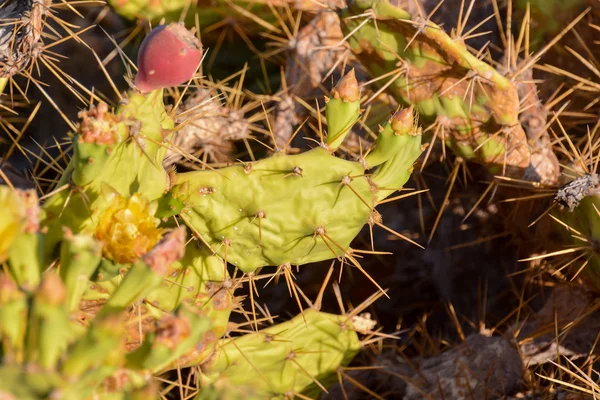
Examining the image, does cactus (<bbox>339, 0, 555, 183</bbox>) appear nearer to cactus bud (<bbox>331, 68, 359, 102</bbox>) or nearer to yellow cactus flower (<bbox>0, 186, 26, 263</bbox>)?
cactus bud (<bbox>331, 68, 359, 102</bbox>)

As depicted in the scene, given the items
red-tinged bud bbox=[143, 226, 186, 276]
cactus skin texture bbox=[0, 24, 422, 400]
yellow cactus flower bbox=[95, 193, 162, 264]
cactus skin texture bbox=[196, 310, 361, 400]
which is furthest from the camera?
cactus skin texture bbox=[196, 310, 361, 400]

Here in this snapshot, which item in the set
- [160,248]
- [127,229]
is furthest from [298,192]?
[160,248]

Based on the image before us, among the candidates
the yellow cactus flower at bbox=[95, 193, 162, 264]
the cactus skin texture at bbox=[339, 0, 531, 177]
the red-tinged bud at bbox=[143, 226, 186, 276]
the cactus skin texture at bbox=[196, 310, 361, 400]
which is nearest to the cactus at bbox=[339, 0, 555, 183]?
the cactus skin texture at bbox=[339, 0, 531, 177]

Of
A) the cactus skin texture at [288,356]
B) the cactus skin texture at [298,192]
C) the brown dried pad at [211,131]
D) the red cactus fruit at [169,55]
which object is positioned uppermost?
the red cactus fruit at [169,55]

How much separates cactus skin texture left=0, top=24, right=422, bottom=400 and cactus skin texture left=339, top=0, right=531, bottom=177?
323 mm

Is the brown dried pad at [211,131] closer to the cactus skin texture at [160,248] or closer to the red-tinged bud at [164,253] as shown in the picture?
the cactus skin texture at [160,248]

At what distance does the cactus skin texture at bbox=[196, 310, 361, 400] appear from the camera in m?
1.59

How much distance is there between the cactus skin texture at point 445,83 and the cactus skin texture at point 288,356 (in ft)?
1.79

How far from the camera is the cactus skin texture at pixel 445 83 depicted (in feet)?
5.32

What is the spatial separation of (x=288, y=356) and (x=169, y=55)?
81cm

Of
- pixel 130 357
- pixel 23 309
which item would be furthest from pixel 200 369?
pixel 23 309

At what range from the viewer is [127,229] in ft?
3.78

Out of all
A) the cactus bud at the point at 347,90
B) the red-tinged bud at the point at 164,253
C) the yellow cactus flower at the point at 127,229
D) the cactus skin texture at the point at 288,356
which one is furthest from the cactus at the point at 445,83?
the red-tinged bud at the point at 164,253

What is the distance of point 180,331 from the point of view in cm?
91
